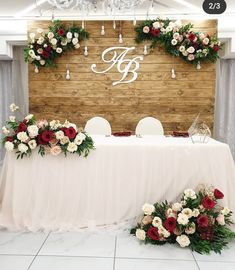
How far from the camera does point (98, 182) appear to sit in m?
2.92

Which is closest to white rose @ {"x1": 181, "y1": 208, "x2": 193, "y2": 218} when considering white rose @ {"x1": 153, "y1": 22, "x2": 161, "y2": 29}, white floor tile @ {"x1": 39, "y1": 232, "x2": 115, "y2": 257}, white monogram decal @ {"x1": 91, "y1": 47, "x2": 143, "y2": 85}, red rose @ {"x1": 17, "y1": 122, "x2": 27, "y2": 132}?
white floor tile @ {"x1": 39, "y1": 232, "x2": 115, "y2": 257}

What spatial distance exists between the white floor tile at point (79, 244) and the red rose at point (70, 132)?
928 mm

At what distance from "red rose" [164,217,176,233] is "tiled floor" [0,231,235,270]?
17 centimetres

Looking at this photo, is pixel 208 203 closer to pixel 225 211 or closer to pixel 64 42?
pixel 225 211

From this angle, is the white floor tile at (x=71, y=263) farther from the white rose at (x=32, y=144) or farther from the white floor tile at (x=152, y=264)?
the white rose at (x=32, y=144)

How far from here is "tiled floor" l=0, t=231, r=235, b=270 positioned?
7.53ft

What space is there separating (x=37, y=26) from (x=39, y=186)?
3.15m

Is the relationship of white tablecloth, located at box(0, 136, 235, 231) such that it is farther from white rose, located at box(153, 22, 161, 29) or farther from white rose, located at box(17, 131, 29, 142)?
white rose, located at box(153, 22, 161, 29)

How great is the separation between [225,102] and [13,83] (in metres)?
4.65

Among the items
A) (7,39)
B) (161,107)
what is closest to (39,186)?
(161,107)

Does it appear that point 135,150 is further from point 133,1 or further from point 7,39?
point 7,39

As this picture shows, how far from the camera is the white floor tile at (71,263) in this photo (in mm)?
2260

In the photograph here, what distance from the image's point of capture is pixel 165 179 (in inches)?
114

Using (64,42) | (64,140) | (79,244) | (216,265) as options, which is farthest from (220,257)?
(64,42)
